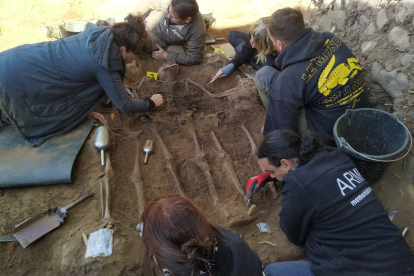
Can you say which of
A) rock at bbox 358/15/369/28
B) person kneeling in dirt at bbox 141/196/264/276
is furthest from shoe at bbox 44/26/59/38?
person kneeling in dirt at bbox 141/196/264/276

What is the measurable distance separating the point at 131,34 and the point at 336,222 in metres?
2.14

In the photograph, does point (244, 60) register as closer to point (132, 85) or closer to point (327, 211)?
point (132, 85)

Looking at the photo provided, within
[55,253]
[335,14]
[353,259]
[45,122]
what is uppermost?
[335,14]

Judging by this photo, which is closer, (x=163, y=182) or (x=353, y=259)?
(x=353, y=259)

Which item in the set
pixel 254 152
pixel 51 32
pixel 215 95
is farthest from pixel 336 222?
pixel 51 32

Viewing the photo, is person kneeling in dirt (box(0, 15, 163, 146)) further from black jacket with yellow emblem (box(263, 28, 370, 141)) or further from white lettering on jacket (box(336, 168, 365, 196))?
white lettering on jacket (box(336, 168, 365, 196))

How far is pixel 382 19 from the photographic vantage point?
116 inches

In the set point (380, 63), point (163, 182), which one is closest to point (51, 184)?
point (163, 182)

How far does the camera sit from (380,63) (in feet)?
9.27

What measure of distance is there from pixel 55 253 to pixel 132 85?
230 centimetres

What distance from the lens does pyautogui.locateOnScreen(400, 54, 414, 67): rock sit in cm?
257

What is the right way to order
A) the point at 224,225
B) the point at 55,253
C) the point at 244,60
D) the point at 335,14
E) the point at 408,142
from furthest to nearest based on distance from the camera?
the point at 244,60, the point at 335,14, the point at 224,225, the point at 408,142, the point at 55,253

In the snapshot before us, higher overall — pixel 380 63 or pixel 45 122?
pixel 380 63

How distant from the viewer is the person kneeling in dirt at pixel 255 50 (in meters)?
3.18
